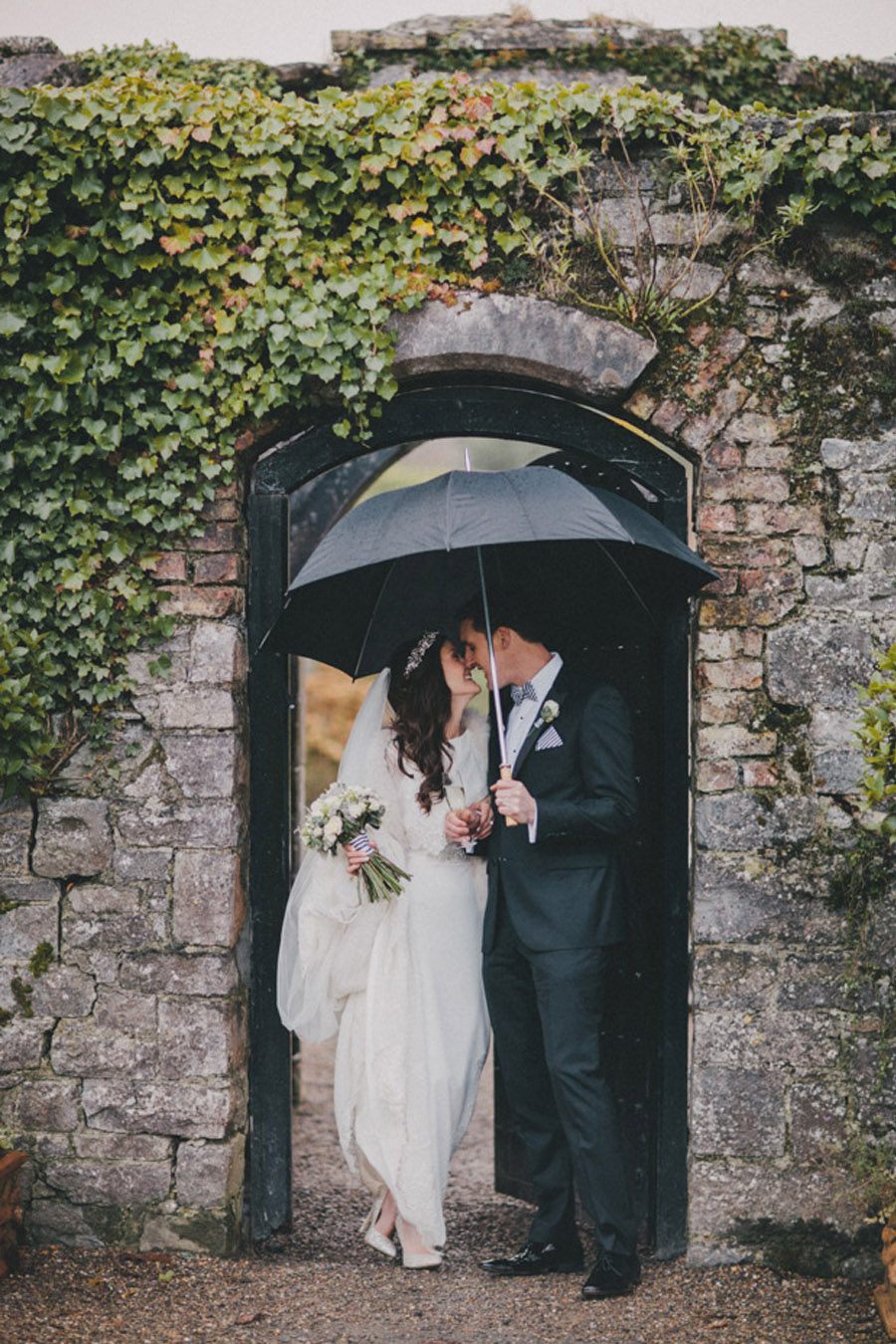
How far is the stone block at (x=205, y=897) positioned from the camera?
437cm

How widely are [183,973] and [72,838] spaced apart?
610 millimetres

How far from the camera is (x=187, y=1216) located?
4355 millimetres

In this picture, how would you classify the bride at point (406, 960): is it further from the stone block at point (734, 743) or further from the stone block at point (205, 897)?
the stone block at point (734, 743)

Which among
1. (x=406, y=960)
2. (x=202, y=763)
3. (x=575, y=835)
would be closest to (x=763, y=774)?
(x=575, y=835)

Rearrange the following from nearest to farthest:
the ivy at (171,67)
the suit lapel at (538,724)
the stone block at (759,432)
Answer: the suit lapel at (538,724) → the stone block at (759,432) → the ivy at (171,67)

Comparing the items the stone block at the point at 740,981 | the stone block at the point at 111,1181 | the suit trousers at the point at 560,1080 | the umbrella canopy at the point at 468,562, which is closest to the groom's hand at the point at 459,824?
the suit trousers at the point at 560,1080

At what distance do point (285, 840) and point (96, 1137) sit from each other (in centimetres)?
120

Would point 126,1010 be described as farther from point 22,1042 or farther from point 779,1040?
point 779,1040

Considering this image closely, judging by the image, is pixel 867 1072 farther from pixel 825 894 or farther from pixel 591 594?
pixel 591 594

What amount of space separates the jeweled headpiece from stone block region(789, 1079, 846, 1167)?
1.88 meters

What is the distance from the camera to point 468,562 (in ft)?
14.1

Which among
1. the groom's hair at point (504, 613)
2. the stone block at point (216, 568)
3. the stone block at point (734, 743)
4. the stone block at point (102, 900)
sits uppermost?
the stone block at point (216, 568)

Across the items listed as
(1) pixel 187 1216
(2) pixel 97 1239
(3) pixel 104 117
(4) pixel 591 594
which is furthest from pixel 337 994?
(3) pixel 104 117

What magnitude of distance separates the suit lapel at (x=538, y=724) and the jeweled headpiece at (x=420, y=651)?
44 centimetres
